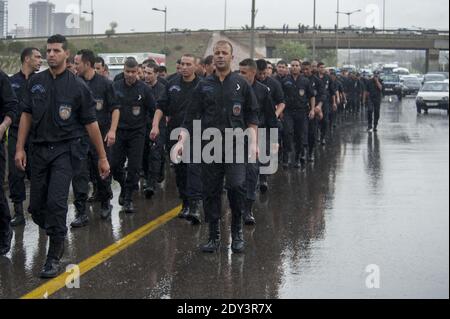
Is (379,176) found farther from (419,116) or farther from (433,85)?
(433,85)

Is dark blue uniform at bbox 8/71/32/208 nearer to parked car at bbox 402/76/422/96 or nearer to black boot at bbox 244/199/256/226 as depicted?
black boot at bbox 244/199/256/226

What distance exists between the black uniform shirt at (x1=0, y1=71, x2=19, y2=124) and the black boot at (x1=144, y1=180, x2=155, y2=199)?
3.90 m

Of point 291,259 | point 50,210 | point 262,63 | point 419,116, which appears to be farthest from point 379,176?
point 419,116

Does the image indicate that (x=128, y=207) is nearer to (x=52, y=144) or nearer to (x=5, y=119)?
(x=5, y=119)

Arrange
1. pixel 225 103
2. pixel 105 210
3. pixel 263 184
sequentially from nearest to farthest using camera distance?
pixel 225 103 → pixel 105 210 → pixel 263 184

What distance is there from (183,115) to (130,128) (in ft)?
2.61

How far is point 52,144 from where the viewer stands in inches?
274

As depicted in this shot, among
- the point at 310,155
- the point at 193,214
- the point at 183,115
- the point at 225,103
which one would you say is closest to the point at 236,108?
the point at 225,103

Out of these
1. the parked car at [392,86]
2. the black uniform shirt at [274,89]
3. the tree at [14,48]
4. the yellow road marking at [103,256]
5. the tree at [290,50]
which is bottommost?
the yellow road marking at [103,256]

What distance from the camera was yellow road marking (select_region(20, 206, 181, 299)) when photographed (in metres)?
6.32

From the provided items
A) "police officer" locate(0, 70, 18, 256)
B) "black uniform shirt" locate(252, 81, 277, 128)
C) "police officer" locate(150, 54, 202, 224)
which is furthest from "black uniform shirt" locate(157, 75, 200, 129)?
"police officer" locate(0, 70, 18, 256)

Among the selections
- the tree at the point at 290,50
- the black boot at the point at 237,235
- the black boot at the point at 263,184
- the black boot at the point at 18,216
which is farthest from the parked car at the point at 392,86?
the black boot at the point at 237,235

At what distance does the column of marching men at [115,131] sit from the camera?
6969mm

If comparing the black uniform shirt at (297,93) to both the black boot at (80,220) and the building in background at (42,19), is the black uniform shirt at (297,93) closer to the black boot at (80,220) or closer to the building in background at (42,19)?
the black boot at (80,220)
